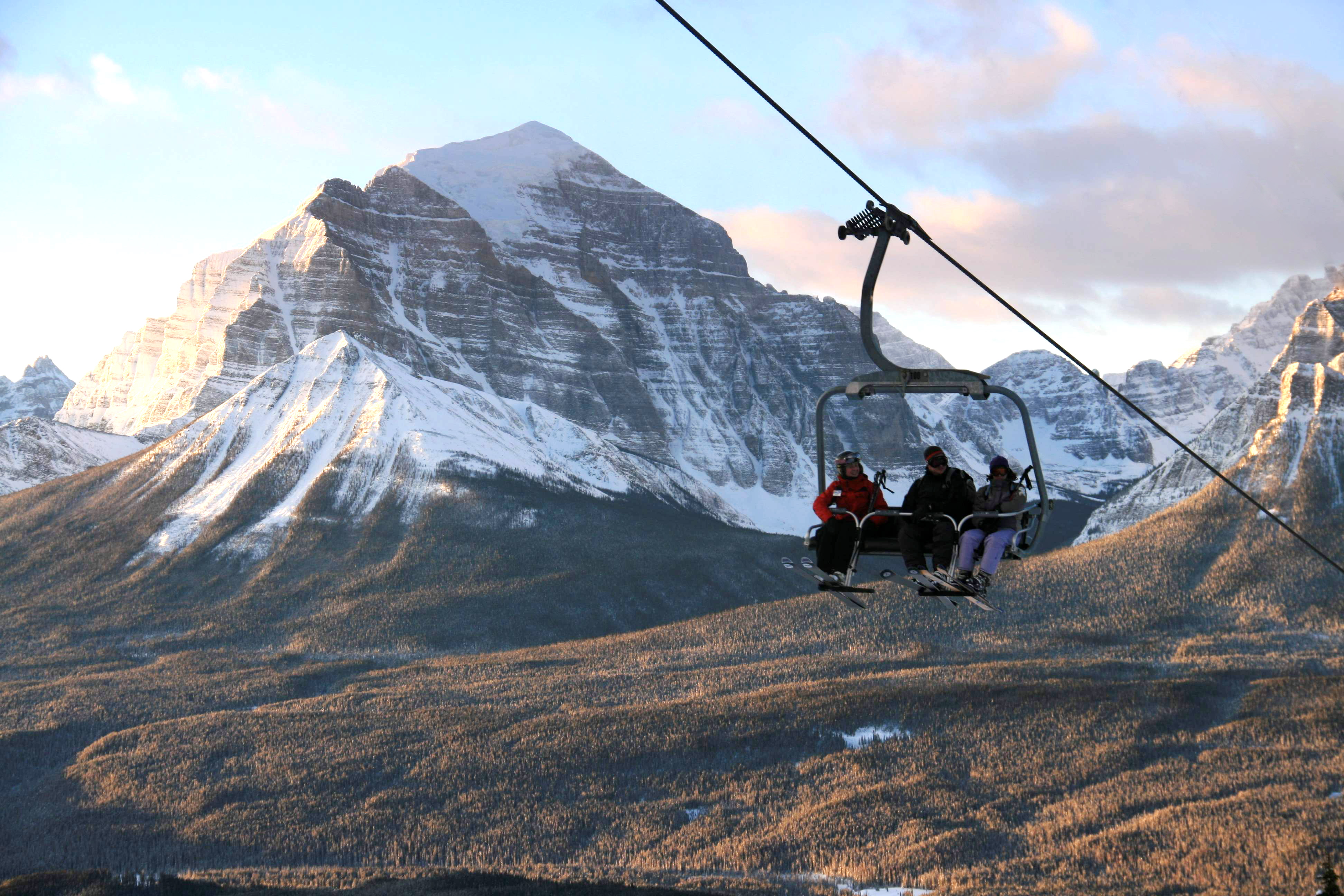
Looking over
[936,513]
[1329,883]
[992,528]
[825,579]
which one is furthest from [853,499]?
[1329,883]

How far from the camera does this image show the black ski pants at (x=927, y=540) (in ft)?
109

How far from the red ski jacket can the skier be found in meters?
2.42

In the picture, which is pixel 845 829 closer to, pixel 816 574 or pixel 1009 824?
pixel 1009 824

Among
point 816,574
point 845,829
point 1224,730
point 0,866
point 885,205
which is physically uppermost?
point 885,205

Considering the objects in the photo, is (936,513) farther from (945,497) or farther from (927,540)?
(927,540)

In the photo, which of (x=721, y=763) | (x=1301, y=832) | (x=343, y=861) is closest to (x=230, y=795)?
(x=343, y=861)

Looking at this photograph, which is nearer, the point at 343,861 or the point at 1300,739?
the point at 343,861

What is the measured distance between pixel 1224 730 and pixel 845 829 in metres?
62.6

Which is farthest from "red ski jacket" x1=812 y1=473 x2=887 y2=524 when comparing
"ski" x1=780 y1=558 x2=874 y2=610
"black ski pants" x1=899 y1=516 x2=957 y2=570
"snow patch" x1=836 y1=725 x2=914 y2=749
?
"snow patch" x1=836 y1=725 x2=914 y2=749

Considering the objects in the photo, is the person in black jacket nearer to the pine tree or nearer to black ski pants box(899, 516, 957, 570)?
black ski pants box(899, 516, 957, 570)

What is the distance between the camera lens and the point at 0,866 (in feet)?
534

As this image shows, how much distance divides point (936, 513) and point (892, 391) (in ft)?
15.1

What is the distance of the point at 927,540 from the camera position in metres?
33.7

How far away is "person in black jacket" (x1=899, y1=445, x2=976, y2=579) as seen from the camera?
33.2m
